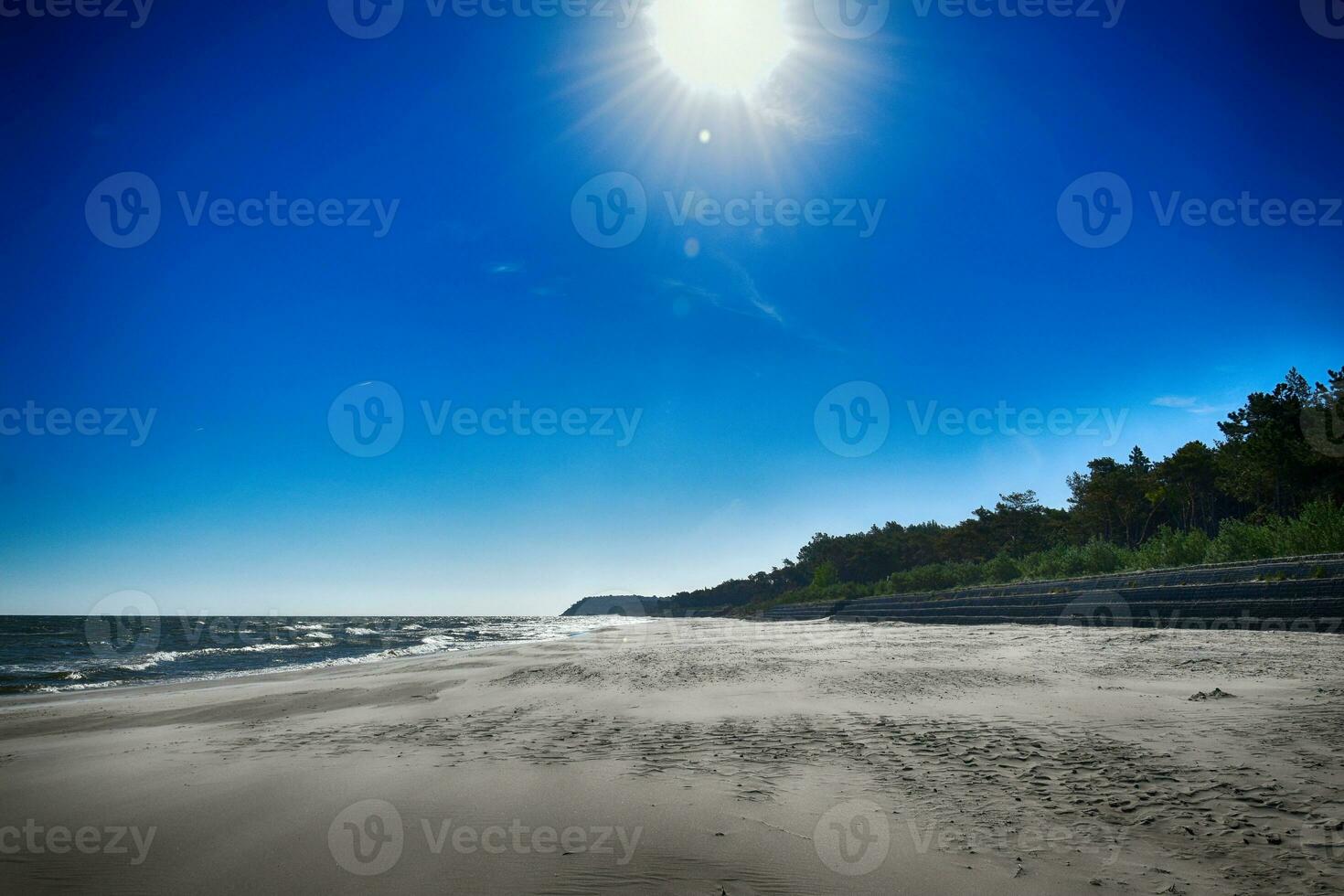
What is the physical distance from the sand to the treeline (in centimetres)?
1380

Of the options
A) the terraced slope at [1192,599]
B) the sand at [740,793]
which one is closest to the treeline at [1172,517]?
the terraced slope at [1192,599]

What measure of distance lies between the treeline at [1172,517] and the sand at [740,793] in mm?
13805

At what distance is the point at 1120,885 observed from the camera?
109 inches

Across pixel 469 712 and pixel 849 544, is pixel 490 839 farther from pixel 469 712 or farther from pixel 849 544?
pixel 849 544

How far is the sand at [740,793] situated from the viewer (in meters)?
3.07

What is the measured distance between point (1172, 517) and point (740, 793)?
61.9 metres

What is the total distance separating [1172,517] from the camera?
51000 mm

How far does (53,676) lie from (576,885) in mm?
22928

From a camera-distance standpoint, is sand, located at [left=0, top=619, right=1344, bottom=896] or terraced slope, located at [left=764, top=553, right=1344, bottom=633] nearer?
sand, located at [left=0, top=619, right=1344, bottom=896]

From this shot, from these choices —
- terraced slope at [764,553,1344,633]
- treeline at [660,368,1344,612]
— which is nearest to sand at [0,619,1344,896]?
terraced slope at [764,553,1344,633]

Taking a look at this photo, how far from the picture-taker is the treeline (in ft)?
65.1

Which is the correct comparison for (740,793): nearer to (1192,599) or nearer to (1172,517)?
(1192,599)

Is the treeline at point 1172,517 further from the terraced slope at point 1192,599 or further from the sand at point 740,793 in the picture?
the sand at point 740,793

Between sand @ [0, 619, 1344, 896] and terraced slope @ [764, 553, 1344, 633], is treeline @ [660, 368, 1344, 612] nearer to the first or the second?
terraced slope @ [764, 553, 1344, 633]
